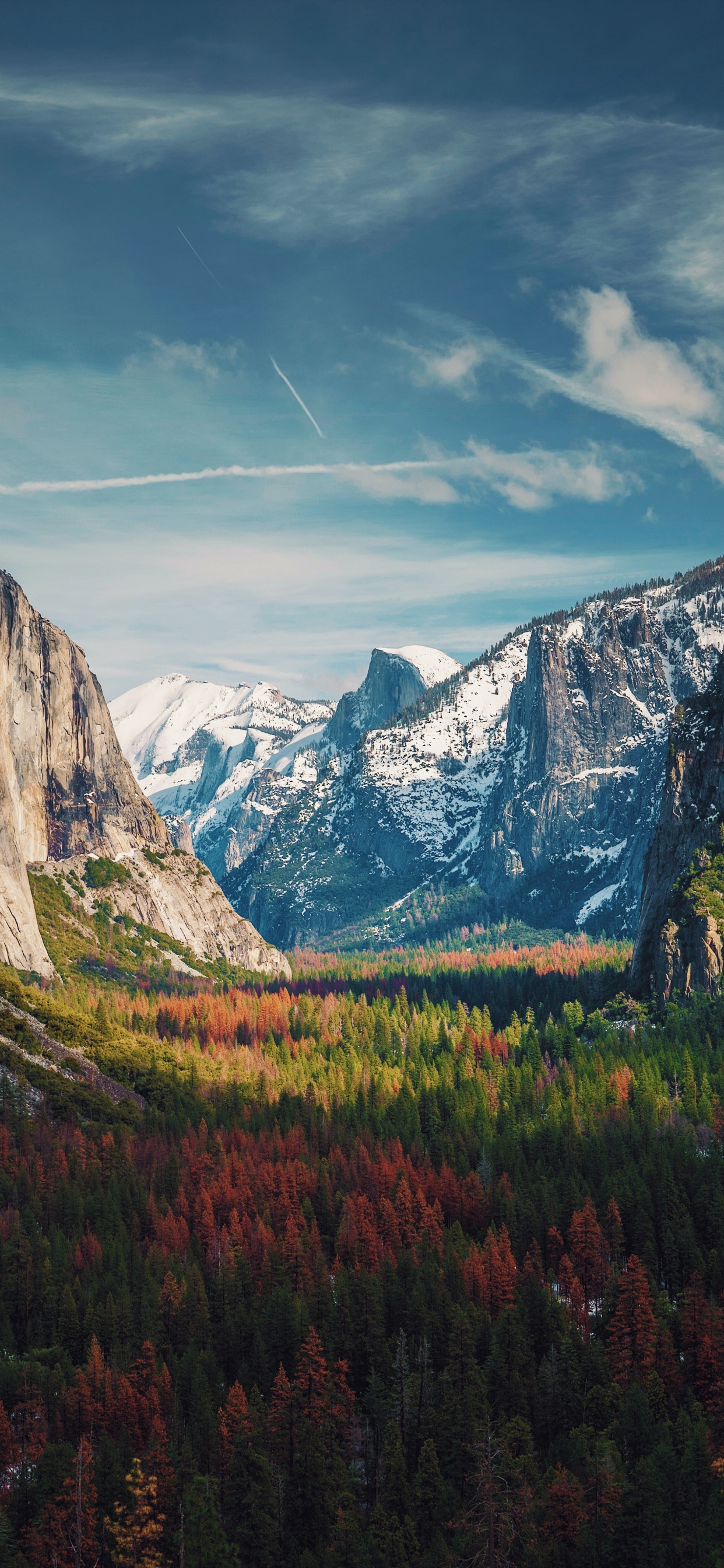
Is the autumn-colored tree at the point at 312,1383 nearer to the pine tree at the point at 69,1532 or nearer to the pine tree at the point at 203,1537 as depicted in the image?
the pine tree at the point at 203,1537

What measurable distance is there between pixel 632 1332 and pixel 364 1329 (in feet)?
64.5

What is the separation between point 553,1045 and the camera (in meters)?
188

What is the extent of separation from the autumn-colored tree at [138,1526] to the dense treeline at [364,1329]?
0.32 m

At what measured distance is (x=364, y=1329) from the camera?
85875mm

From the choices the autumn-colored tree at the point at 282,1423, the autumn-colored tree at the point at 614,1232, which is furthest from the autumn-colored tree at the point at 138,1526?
the autumn-colored tree at the point at 614,1232

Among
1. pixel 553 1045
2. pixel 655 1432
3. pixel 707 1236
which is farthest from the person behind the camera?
pixel 553 1045

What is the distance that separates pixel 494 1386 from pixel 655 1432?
12.3m

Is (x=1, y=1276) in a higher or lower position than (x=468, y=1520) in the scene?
higher

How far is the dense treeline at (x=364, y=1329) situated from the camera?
63.9 metres

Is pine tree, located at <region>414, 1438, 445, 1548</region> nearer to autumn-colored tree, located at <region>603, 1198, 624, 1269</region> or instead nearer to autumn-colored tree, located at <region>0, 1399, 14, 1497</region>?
autumn-colored tree, located at <region>0, 1399, 14, 1497</region>

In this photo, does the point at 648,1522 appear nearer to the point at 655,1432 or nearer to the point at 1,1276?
the point at 655,1432

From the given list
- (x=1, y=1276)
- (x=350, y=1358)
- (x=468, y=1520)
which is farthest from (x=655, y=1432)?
(x=1, y=1276)

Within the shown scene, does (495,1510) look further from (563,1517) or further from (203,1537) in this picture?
(203,1537)

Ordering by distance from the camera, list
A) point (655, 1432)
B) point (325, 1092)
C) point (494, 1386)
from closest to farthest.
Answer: point (655, 1432) → point (494, 1386) → point (325, 1092)
